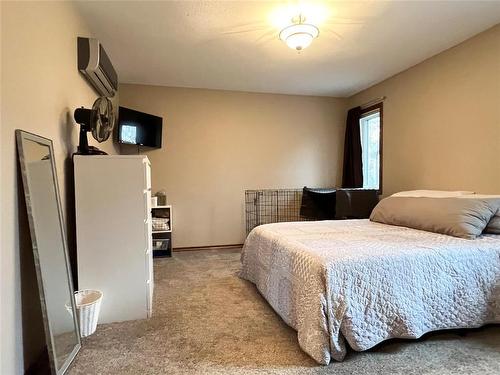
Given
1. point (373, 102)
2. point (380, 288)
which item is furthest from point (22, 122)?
point (373, 102)

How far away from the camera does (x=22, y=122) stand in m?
1.61

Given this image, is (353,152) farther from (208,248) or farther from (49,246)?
Result: (49,246)

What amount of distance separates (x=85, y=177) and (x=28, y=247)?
2.27 feet

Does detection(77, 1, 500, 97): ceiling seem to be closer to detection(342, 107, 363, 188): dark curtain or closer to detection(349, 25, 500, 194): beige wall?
detection(349, 25, 500, 194): beige wall

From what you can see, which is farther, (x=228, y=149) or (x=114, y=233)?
(x=228, y=149)

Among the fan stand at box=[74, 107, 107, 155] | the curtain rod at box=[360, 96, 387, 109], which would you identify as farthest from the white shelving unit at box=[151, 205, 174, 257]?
the curtain rod at box=[360, 96, 387, 109]

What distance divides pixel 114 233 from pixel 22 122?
0.96 m

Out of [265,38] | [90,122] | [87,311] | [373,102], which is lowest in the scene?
[87,311]

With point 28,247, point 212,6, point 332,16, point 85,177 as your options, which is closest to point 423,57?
point 332,16

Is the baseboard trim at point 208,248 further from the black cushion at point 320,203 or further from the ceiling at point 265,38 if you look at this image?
the ceiling at point 265,38

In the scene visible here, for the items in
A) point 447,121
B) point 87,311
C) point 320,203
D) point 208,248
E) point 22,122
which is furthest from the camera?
point 208,248

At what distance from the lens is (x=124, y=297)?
2322 millimetres

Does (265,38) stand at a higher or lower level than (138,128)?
higher

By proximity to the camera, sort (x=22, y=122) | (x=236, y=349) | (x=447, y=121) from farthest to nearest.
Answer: (x=447, y=121), (x=236, y=349), (x=22, y=122)
